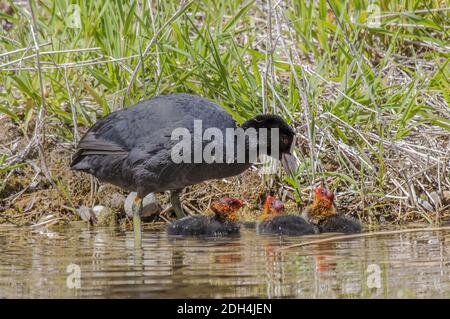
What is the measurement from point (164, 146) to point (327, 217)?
3.56ft

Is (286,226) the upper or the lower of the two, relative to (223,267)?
upper

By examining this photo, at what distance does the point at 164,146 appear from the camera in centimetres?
612

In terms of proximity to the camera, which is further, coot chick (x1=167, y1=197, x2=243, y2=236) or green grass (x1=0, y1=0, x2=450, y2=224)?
green grass (x1=0, y1=0, x2=450, y2=224)

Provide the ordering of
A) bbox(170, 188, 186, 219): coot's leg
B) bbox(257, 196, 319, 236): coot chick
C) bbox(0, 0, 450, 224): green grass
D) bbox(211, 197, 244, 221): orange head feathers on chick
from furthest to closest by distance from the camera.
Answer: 1. bbox(0, 0, 450, 224): green grass
2. bbox(170, 188, 186, 219): coot's leg
3. bbox(211, 197, 244, 221): orange head feathers on chick
4. bbox(257, 196, 319, 236): coot chick

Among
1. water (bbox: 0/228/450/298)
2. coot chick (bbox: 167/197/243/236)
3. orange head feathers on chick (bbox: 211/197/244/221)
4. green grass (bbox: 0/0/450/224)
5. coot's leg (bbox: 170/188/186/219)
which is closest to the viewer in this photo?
water (bbox: 0/228/450/298)

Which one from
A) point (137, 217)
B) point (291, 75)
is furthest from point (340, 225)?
point (291, 75)

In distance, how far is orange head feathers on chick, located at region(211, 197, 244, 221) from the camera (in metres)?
6.23

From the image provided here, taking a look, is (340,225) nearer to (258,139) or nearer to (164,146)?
(258,139)

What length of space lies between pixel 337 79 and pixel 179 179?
5.51 ft

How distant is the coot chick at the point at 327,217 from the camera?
606 centimetres

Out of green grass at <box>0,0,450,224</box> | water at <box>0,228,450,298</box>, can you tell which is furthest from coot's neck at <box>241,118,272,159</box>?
water at <box>0,228,450,298</box>

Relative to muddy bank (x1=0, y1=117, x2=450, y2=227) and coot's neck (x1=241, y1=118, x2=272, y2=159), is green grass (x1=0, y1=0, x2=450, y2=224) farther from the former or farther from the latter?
coot's neck (x1=241, y1=118, x2=272, y2=159)

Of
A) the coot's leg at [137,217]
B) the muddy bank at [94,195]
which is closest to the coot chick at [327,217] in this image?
the muddy bank at [94,195]

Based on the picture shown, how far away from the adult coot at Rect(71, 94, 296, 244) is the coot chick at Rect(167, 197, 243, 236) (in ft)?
0.68
